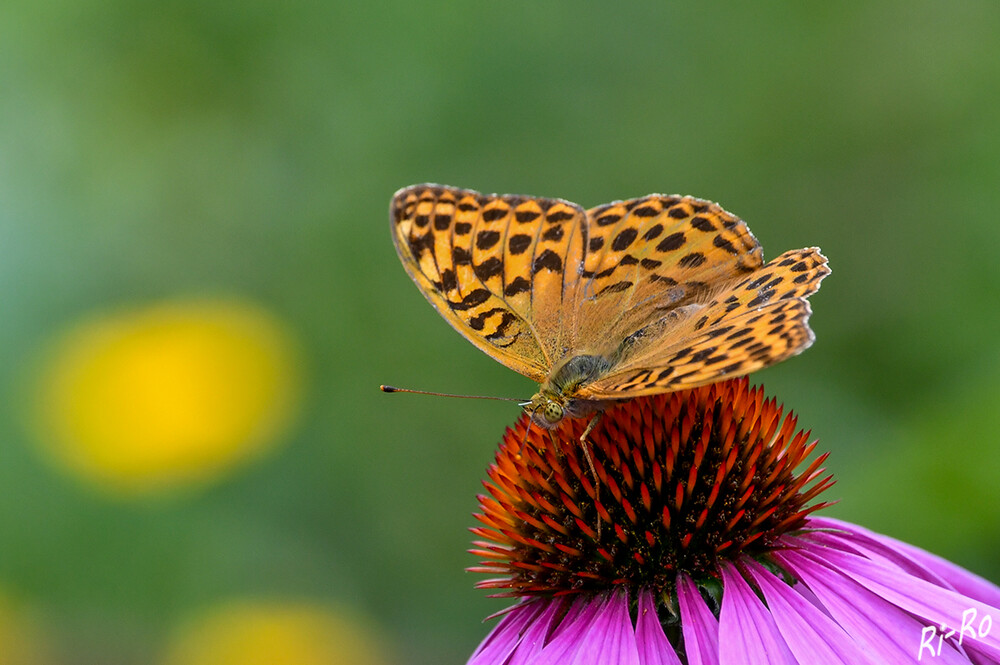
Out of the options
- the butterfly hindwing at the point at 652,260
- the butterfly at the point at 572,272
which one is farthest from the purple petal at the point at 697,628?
the butterfly hindwing at the point at 652,260

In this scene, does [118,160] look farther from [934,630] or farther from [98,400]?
[934,630]

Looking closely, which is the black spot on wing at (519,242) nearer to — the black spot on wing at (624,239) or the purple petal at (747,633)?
the black spot on wing at (624,239)

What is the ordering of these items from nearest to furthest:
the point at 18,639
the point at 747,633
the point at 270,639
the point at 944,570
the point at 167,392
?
the point at 747,633 → the point at 944,570 → the point at 270,639 → the point at 18,639 → the point at 167,392

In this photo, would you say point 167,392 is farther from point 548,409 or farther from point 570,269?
point 548,409

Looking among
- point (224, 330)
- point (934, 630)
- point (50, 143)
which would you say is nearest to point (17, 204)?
point (50, 143)

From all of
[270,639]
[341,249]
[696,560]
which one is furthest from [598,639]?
[341,249]

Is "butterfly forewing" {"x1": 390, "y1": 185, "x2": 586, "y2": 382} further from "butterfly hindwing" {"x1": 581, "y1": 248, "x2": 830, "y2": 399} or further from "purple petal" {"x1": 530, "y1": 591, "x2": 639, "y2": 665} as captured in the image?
"purple petal" {"x1": 530, "y1": 591, "x2": 639, "y2": 665}
